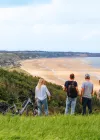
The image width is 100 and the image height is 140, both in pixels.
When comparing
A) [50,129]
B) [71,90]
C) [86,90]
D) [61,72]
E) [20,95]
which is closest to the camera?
[50,129]

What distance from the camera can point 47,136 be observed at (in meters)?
7.99

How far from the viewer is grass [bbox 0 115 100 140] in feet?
26.0

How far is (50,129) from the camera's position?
8742 millimetres

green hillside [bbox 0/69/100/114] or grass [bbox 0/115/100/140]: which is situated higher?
grass [bbox 0/115/100/140]

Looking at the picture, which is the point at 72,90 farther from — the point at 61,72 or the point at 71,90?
the point at 61,72

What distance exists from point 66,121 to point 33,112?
4873 millimetres

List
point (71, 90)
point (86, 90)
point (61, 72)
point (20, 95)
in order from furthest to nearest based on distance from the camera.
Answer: point (61, 72), point (20, 95), point (86, 90), point (71, 90)

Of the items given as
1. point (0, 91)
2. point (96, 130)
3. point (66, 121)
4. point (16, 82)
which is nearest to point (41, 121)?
point (66, 121)

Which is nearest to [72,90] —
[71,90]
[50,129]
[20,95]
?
[71,90]

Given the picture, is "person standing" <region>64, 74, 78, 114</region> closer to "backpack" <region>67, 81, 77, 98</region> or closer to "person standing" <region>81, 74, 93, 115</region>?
"backpack" <region>67, 81, 77, 98</region>

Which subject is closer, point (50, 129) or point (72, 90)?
point (50, 129)

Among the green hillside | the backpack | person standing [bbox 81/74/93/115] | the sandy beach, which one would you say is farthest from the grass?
the sandy beach

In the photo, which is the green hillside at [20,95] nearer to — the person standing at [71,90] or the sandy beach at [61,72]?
the person standing at [71,90]

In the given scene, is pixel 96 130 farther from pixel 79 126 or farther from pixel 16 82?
pixel 16 82
